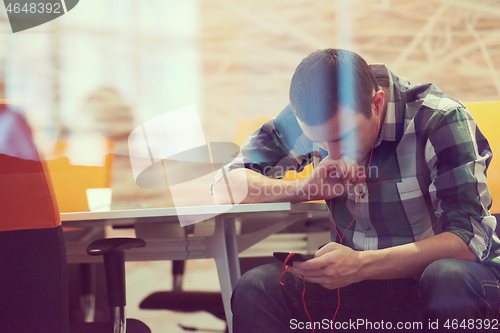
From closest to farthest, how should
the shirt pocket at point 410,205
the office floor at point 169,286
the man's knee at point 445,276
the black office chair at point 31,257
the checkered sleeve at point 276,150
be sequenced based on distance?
1. the man's knee at point 445,276
2. the black office chair at point 31,257
3. the shirt pocket at point 410,205
4. the checkered sleeve at point 276,150
5. the office floor at point 169,286

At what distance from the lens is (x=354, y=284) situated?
2.42 ft

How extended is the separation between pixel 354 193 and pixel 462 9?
1286 mm

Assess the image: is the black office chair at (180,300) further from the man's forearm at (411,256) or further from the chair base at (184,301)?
the man's forearm at (411,256)

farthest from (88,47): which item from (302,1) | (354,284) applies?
(354,284)

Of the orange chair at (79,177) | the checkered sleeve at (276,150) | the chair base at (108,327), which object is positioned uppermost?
the checkered sleeve at (276,150)

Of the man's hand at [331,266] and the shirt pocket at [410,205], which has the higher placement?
the shirt pocket at [410,205]

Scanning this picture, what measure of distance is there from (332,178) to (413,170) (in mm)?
188

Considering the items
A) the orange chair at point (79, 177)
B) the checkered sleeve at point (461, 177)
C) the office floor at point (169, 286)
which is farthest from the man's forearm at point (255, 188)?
the orange chair at point (79, 177)

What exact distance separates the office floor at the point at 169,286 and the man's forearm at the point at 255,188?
1.64ft

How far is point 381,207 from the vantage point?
0.83 m

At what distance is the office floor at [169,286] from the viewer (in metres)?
1.31

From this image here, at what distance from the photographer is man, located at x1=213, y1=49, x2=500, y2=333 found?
2.08ft

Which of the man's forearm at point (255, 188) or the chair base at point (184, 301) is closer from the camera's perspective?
the man's forearm at point (255, 188)

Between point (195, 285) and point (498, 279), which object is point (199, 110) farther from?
point (498, 279)
